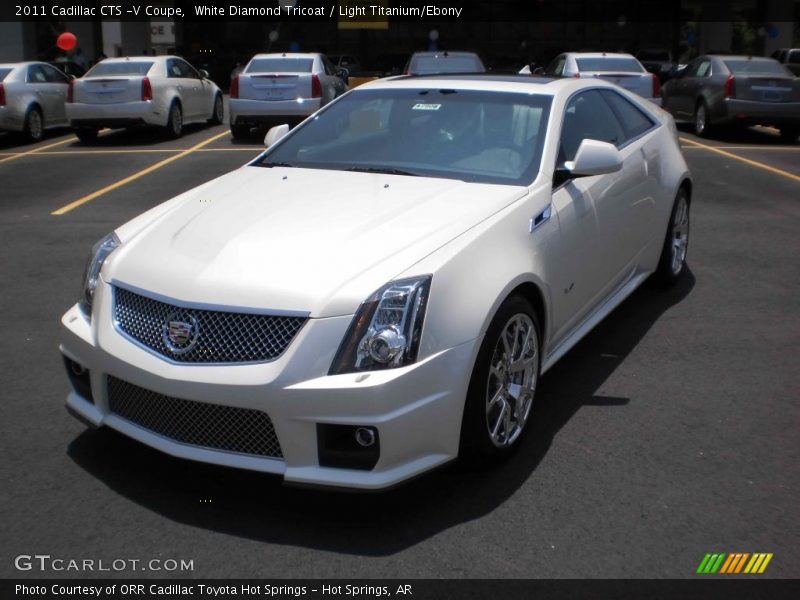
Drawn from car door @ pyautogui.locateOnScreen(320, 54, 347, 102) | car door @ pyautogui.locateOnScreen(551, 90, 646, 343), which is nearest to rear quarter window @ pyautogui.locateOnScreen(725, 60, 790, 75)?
car door @ pyautogui.locateOnScreen(320, 54, 347, 102)

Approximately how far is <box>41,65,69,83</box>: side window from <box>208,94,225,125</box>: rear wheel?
2809 mm

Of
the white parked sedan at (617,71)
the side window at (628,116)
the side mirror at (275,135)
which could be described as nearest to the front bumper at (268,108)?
the white parked sedan at (617,71)

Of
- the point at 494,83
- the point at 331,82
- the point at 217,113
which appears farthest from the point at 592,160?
the point at 217,113

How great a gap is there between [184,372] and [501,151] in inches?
82.4

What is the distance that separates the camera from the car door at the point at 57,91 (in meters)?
18.3

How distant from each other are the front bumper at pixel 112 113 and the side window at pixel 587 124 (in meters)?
12.1

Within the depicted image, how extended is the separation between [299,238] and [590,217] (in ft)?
5.60

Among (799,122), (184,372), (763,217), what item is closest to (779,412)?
(184,372)

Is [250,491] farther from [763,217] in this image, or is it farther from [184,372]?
[763,217]

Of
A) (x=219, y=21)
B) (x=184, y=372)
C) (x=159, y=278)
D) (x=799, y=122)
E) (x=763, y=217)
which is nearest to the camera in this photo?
(x=184, y=372)

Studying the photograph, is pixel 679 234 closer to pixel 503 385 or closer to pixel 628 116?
pixel 628 116

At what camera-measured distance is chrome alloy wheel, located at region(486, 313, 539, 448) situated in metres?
4.06

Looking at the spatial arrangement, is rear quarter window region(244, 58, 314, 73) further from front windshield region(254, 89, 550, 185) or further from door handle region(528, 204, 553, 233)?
door handle region(528, 204, 553, 233)

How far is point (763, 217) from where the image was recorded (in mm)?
9836
